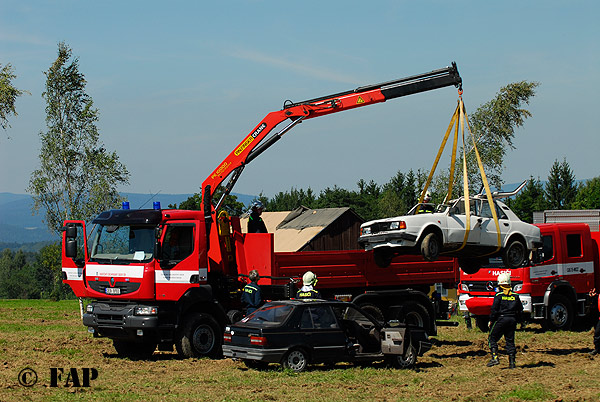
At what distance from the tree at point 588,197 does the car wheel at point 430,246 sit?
61.5m

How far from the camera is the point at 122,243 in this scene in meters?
15.1

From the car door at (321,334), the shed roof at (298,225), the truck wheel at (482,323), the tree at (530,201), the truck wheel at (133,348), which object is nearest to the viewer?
the car door at (321,334)

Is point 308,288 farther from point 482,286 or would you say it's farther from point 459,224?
point 482,286

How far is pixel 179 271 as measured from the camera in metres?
15.0

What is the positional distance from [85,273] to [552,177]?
238 feet

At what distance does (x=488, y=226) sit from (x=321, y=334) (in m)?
4.27

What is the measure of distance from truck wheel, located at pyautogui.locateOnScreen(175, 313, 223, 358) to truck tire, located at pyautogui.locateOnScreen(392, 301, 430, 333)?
4221mm

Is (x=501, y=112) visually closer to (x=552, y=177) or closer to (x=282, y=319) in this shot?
(x=282, y=319)

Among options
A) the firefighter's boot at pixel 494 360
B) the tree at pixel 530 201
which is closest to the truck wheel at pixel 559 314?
the firefighter's boot at pixel 494 360

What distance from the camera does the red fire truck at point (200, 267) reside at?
14.9 m

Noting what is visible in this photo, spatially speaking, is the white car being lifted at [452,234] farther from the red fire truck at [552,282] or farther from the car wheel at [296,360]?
the red fire truck at [552,282]

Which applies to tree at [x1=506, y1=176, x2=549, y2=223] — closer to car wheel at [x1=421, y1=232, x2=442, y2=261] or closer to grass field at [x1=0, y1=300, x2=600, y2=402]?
grass field at [x1=0, y1=300, x2=600, y2=402]

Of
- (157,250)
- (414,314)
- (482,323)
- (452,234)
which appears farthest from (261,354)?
(482,323)

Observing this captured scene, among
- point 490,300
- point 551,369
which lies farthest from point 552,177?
point 551,369
